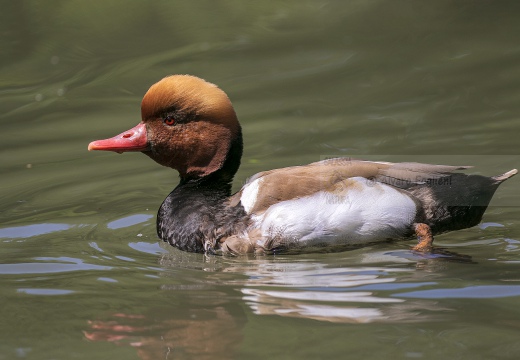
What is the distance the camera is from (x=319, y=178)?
5.43m

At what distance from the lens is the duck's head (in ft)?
18.8

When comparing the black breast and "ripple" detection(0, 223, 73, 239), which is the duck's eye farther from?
"ripple" detection(0, 223, 73, 239)

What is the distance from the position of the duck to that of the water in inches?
5.2

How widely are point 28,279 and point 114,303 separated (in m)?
0.79

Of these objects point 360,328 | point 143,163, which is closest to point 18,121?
point 143,163

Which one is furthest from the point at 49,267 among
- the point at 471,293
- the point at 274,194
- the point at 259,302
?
the point at 471,293

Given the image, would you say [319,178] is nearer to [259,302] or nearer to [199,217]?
[199,217]

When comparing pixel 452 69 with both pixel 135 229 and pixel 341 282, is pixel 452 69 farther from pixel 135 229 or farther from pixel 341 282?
pixel 341 282

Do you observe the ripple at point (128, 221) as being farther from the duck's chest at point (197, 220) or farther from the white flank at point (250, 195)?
the white flank at point (250, 195)

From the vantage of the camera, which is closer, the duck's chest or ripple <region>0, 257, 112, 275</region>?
ripple <region>0, 257, 112, 275</region>

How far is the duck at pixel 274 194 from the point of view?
5336 millimetres

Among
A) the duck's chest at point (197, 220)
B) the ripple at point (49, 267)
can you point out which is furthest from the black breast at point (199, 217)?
the ripple at point (49, 267)

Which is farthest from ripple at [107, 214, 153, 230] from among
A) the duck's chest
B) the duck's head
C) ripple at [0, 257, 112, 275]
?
ripple at [0, 257, 112, 275]

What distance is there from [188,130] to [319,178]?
3.08 ft
